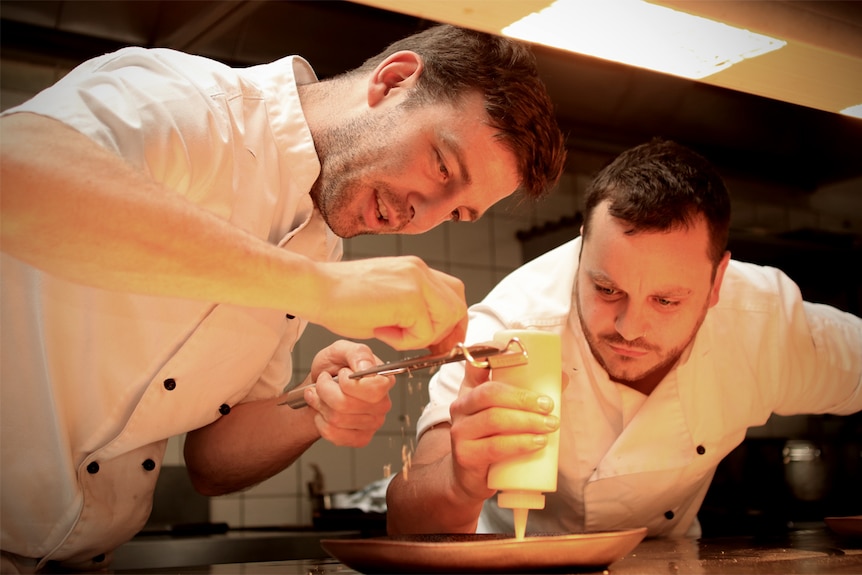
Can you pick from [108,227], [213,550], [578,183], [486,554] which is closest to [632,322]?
[486,554]

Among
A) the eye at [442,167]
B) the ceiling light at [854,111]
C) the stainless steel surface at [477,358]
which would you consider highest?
the ceiling light at [854,111]

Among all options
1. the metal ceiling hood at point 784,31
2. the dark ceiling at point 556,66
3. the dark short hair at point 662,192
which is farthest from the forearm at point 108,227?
the dark ceiling at point 556,66

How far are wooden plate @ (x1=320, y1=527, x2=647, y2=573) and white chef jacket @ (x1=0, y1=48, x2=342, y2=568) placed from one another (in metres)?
0.49

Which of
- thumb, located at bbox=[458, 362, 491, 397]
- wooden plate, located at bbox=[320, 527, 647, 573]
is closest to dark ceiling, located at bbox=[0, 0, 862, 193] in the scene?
thumb, located at bbox=[458, 362, 491, 397]

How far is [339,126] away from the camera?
4.63ft

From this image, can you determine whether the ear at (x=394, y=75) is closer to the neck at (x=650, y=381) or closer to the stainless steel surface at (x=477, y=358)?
the stainless steel surface at (x=477, y=358)

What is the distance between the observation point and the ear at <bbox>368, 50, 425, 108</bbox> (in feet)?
4.67

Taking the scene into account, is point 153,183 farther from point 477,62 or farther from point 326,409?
point 477,62

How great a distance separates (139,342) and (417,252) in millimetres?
1867

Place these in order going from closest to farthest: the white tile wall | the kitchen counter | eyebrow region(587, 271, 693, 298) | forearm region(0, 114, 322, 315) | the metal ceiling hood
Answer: forearm region(0, 114, 322, 315) → the metal ceiling hood → the kitchen counter → eyebrow region(587, 271, 693, 298) → the white tile wall

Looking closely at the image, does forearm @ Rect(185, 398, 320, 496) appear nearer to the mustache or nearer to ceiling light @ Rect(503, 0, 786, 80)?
the mustache

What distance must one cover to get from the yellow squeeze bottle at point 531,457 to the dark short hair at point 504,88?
46 centimetres

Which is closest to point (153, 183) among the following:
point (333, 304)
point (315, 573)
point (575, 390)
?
point (333, 304)

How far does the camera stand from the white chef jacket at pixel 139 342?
3.83 feet
